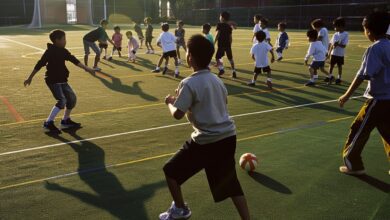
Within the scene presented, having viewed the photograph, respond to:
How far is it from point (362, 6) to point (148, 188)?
141ft

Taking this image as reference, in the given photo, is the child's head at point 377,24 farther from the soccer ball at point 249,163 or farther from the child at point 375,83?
the soccer ball at point 249,163

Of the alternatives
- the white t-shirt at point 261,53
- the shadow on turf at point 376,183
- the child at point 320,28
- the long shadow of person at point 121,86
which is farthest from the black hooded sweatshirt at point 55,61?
the child at point 320,28

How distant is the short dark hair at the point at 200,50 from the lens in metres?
3.64

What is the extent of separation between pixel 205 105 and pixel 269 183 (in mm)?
1963

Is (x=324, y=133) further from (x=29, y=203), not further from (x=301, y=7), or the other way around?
(x=301, y=7)

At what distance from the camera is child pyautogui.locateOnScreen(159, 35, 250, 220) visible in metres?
3.62

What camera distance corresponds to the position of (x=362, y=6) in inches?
1684

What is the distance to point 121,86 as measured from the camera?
12.4 m

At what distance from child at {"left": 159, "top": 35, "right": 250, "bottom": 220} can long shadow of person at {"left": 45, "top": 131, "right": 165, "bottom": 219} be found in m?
0.92

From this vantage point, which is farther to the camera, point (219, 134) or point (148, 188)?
point (148, 188)

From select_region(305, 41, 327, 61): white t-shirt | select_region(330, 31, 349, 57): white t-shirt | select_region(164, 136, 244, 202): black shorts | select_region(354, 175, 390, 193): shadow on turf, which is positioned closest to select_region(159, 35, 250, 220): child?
select_region(164, 136, 244, 202): black shorts

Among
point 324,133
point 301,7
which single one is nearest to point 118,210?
point 324,133

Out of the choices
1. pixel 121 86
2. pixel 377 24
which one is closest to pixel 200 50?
pixel 377 24

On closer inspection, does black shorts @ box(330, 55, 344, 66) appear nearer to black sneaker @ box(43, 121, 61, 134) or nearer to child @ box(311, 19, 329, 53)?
child @ box(311, 19, 329, 53)
